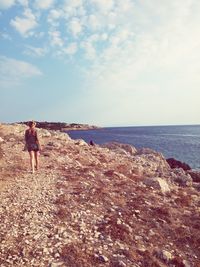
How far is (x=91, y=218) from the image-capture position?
15.1 meters

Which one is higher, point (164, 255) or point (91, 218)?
point (91, 218)

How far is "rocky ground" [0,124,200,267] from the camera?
12.2 metres

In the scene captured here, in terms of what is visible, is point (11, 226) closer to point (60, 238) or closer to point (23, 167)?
point (60, 238)

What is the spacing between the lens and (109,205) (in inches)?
665

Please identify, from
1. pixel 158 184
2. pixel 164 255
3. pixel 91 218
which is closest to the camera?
pixel 164 255

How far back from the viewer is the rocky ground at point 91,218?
1221cm

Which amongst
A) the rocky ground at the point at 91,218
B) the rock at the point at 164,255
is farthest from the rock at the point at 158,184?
the rock at the point at 164,255

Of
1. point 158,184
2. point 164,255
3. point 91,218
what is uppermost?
point 158,184

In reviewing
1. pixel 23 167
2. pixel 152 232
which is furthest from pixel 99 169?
pixel 152 232

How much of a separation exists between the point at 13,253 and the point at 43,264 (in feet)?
3.74

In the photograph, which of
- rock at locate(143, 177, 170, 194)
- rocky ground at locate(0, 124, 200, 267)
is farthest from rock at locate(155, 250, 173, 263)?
rock at locate(143, 177, 170, 194)

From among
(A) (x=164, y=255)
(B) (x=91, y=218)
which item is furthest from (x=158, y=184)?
(A) (x=164, y=255)

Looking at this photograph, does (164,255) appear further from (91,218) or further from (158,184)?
Answer: (158,184)

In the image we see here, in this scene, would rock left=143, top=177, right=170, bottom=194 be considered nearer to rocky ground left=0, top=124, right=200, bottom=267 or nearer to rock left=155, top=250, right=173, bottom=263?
rocky ground left=0, top=124, right=200, bottom=267
